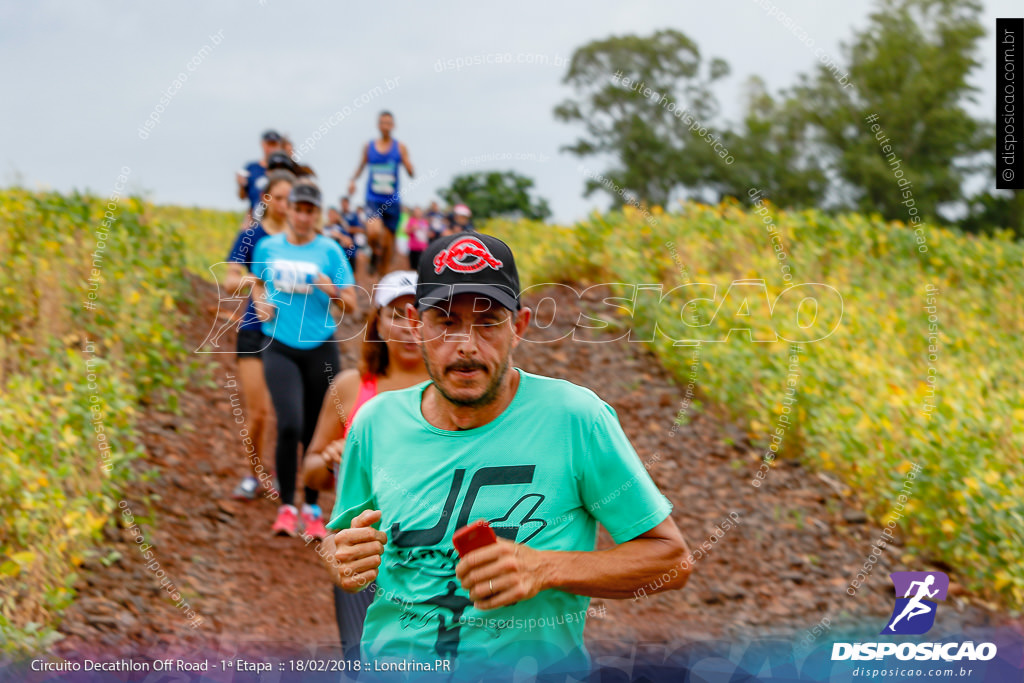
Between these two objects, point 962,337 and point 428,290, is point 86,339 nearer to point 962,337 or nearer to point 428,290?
point 428,290

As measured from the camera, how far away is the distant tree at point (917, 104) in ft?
81.2

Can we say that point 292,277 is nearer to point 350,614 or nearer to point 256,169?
point 350,614

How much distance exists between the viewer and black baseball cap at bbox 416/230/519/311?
7.36 ft

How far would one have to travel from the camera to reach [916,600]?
4.64 m

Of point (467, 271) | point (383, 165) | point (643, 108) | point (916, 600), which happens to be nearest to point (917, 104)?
point (643, 108)

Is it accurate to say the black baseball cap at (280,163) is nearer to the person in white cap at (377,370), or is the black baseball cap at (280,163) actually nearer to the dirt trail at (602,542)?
the dirt trail at (602,542)

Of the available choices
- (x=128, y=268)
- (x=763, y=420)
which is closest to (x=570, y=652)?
(x=763, y=420)

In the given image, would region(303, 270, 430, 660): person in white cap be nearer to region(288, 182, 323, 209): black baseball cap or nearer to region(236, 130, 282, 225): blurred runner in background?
region(288, 182, 323, 209): black baseball cap

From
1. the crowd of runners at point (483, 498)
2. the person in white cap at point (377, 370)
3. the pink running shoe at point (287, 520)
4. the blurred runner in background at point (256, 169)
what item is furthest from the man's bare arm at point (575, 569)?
the blurred runner in background at point (256, 169)

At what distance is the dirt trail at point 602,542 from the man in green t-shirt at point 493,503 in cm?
208

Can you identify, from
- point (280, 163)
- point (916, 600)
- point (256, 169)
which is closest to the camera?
point (916, 600)

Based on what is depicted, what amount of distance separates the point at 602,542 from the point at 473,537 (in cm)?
482

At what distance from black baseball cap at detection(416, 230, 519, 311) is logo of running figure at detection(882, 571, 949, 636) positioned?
280 cm

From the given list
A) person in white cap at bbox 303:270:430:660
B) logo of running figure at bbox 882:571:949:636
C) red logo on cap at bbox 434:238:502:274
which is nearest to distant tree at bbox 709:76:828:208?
logo of running figure at bbox 882:571:949:636
